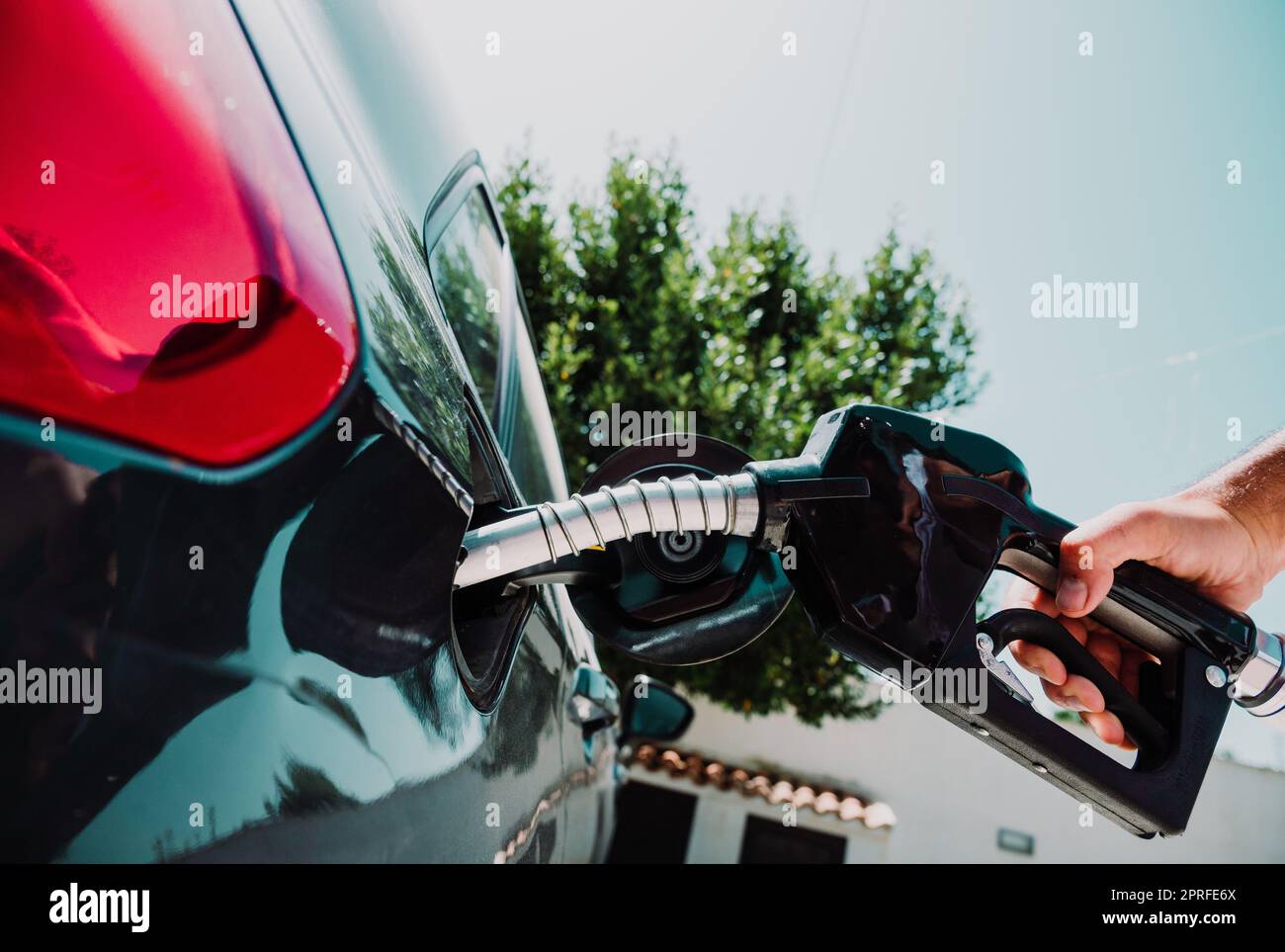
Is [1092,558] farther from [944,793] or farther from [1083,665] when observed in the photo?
[944,793]

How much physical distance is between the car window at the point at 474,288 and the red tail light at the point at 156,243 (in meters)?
0.49

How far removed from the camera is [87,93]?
52 cm

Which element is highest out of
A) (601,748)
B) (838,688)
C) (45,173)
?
(45,173)

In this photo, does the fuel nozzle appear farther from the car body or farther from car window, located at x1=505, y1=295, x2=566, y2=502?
car window, located at x1=505, y1=295, x2=566, y2=502

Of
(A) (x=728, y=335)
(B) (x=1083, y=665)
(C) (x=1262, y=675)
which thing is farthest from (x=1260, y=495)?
(A) (x=728, y=335)

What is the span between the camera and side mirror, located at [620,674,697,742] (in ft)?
8.51

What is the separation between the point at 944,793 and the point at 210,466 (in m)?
12.7

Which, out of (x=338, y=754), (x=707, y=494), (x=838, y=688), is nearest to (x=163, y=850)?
(x=338, y=754)

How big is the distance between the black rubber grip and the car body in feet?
2.26

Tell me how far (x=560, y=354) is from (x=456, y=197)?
20.9 feet

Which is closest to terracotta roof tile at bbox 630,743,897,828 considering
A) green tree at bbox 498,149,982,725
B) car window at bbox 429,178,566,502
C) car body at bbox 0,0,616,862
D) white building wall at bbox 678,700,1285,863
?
white building wall at bbox 678,700,1285,863

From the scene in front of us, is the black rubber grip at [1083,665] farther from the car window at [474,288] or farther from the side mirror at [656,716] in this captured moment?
the side mirror at [656,716]

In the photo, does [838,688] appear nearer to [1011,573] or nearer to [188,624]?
[1011,573]
